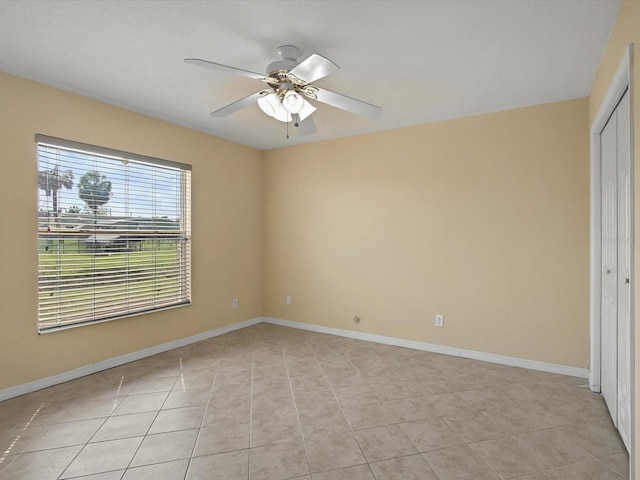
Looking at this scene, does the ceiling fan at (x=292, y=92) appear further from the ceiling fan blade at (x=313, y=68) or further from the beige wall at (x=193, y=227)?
the beige wall at (x=193, y=227)

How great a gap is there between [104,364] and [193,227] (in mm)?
1606

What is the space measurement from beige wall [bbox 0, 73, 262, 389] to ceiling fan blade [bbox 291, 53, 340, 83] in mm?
2143

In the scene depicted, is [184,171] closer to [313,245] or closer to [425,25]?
[313,245]

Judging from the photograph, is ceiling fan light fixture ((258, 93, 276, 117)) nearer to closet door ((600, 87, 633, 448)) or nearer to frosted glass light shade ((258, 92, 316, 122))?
frosted glass light shade ((258, 92, 316, 122))

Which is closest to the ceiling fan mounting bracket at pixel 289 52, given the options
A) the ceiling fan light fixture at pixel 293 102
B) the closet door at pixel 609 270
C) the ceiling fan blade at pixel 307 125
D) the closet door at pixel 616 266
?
the ceiling fan light fixture at pixel 293 102

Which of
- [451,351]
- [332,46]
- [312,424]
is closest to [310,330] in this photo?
[451,351]

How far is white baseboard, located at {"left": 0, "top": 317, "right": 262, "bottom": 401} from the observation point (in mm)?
2645

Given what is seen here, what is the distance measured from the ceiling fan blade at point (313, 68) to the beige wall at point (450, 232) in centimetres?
206

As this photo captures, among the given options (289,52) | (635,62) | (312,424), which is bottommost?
(312,424)

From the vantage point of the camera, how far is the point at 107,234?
3.22 meters

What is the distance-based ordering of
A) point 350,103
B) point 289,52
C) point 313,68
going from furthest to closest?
point 350,103 < point 289,52 < point 313,68

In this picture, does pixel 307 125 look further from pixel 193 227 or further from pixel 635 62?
pixel 193 227

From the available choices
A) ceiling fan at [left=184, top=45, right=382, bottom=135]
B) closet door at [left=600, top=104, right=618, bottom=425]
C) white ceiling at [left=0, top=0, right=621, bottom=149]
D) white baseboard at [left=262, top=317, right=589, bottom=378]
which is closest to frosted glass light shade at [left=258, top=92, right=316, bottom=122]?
ceiling fan at [left=184, top=45, right=382, bottom=135]

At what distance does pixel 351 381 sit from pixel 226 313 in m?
2.08
